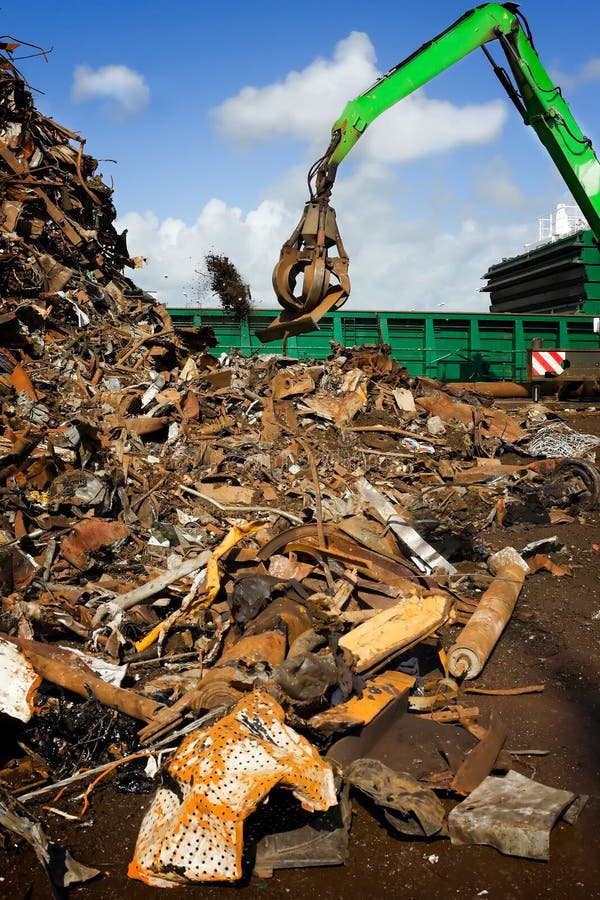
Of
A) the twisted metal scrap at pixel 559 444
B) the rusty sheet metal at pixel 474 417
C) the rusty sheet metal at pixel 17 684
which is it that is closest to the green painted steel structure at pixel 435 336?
the rusty sheet metal at pixel 474 417

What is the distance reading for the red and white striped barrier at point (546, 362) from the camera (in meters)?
13.3

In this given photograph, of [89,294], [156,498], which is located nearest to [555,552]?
[156,498]

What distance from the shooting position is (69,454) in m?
6.20

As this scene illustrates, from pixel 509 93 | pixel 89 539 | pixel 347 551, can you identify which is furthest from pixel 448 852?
pixel 509 93

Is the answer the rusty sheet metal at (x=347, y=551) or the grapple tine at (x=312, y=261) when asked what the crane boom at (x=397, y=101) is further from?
the rusty sheet metal at (x=347, y=551)

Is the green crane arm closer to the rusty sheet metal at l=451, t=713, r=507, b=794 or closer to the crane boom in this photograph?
the crane boom

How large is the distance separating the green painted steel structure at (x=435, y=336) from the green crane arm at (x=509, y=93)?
5369mm

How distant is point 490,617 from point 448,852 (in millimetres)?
1937

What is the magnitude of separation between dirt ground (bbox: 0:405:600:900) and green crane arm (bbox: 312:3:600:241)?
4500mm

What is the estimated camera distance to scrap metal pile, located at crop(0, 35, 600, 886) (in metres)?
2.52

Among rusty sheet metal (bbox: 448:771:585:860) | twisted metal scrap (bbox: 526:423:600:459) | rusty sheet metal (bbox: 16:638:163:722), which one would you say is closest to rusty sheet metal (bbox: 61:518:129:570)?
rusty sheet metal (bbox: 16:638:163:722)

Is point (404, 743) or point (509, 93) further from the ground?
point (509, 93)

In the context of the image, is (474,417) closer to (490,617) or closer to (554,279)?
(490,617)

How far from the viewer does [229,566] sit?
15.2 feet
